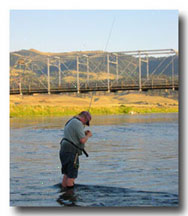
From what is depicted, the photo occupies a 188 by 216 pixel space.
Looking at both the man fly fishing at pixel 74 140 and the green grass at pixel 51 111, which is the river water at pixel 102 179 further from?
the green grass at pixel 51 111

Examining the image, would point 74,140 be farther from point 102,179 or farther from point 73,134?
point 102,179

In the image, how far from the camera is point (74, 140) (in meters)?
8.65

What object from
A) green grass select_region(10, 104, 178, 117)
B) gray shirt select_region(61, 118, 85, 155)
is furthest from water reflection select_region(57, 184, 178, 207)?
green grass select_region(10, 104, 178, 117)

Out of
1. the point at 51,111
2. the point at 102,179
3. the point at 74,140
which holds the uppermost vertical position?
the point at 74,140

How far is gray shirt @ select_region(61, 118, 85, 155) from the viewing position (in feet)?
28.0

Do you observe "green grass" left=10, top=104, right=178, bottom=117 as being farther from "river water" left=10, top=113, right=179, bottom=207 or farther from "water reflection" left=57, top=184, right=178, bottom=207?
"water reflection" left=57, top=184, right=178, bottom=207

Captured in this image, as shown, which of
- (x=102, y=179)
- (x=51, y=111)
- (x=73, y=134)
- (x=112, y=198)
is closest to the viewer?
(x=73, y=134)

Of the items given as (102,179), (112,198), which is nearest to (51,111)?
(102,179)

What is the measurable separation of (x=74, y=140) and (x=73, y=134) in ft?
0.34

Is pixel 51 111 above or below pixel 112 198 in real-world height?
below

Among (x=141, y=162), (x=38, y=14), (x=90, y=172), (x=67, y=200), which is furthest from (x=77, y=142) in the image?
(x=141, y=162)
